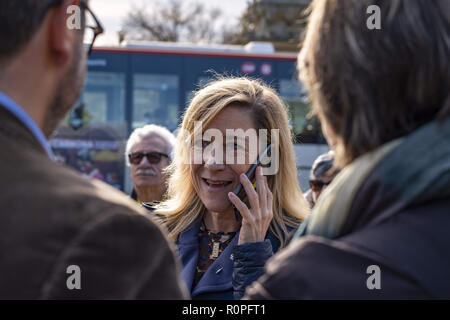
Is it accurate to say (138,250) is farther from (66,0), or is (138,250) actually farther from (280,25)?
(280,25)

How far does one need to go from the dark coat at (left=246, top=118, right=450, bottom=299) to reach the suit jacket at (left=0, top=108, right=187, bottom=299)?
0.29 m

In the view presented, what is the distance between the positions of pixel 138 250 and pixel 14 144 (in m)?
0.35

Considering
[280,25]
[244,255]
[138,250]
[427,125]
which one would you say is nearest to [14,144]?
[138,250]

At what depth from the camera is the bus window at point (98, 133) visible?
36.9 ft

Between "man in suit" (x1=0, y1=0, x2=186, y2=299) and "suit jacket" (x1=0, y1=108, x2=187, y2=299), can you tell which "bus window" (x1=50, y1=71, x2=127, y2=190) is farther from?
"suit jacket" (x1=0, y1=108, x2=187, y2=299)

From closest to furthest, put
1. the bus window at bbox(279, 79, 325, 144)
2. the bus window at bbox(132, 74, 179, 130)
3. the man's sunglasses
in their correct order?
1. the man's sunglasses
2. the bus window at bbox(132, 74, 179, 130)
3. the bus window at bbox(279, 79, 325, 144)

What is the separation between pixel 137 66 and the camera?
1180 centimetres

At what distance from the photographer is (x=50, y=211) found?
1.08 metres

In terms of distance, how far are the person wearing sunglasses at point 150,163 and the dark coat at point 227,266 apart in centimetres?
242

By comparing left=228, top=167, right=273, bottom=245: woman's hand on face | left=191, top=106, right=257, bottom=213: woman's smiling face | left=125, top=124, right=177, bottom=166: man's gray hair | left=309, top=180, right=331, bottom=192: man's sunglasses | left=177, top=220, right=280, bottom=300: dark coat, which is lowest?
left=177, top=220, right=280, bottom=300: dark coat

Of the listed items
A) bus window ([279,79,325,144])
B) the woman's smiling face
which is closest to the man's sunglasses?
the woman's smiling face

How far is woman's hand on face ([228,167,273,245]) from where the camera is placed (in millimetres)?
2797

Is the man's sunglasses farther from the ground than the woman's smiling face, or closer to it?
closer to it
